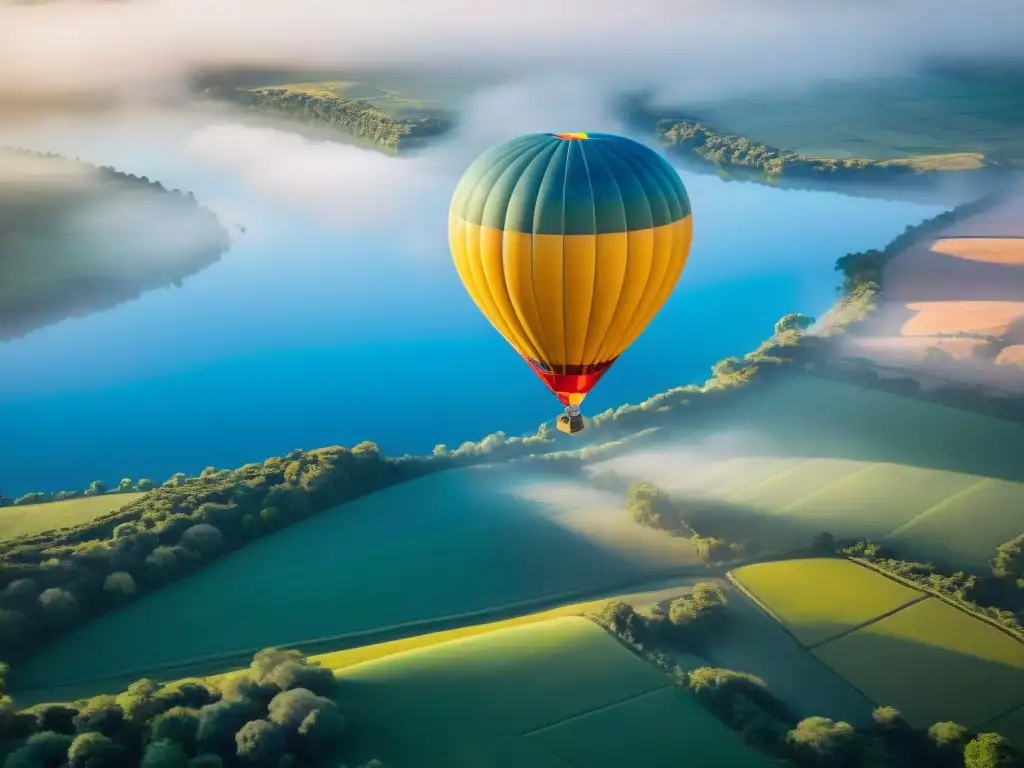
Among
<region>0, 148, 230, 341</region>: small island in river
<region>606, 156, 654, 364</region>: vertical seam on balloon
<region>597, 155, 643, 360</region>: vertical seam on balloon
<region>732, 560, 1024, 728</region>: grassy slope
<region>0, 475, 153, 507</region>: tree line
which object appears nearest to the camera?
<region>597, 155, 643, 360</region>: vertical seam on balloon

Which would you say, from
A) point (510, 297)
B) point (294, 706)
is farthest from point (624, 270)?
point (294, 706)

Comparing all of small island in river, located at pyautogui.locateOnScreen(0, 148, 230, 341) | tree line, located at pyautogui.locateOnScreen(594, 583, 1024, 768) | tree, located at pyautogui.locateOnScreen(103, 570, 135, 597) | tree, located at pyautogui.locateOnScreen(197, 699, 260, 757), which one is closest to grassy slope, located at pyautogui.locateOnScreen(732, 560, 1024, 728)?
tree line, located at pyautogui.locateOnScreen(594, 583, 1024, 768)

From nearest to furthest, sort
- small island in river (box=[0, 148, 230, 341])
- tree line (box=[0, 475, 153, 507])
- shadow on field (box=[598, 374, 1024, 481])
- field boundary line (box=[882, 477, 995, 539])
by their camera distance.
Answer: field boundary line (box=[882, 477, 995, 539])
shadow on field (box=[598, 374, 1024, 481])
tree line (box=[0, 475, 153, 507])
small island in river (box=[0, 148, 230, 341])

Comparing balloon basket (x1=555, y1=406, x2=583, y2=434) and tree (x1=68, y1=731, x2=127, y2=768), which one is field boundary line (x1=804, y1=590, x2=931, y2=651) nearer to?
balloon basket (x1=555, y1=406, x2=583, y2=434)

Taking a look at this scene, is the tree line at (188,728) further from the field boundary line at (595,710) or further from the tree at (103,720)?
the field boundary line at (595,710)

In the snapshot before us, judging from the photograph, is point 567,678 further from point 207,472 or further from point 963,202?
point 963,202

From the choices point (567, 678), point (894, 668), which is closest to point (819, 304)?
point (894, 668)

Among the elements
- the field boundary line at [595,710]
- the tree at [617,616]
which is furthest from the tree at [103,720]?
the tree at [617,616]
